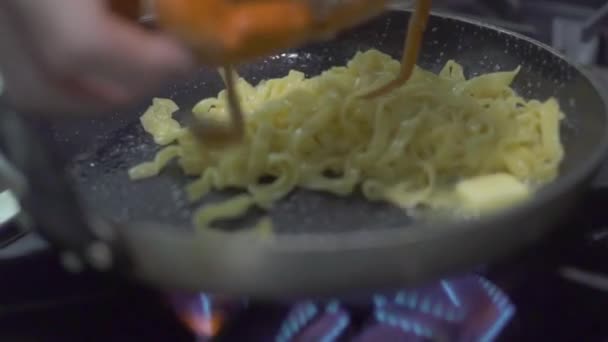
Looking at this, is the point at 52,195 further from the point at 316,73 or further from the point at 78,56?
the point at 316,73

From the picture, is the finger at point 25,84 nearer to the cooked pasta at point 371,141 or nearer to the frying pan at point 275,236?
the frying pan at point 275,236

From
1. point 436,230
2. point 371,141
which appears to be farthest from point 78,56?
point 371,141

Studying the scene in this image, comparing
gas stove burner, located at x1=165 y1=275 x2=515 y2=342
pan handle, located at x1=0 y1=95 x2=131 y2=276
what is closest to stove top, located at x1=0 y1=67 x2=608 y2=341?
gas stove burner, located at x1=165 y1=275 x2=515 y2=342

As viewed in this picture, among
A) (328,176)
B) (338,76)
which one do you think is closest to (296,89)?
(338,76)

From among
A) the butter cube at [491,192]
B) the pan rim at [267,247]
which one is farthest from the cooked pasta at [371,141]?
the pan rim at [267,247]

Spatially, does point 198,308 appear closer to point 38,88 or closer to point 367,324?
point 367,324

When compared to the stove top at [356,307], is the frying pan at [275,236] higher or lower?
higher

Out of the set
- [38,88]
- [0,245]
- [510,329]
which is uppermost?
[38,88]

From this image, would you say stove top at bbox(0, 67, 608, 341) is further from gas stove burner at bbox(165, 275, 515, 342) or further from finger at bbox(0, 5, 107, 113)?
finger at bbox(0, 5, 107, 113)
